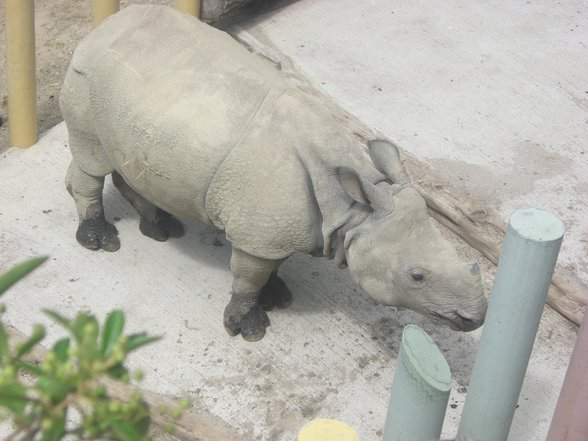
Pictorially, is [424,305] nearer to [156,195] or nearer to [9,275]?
[156,195]

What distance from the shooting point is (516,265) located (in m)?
3.54

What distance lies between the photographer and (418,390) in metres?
3.43

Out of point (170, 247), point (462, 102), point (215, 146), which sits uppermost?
point (215, 146)

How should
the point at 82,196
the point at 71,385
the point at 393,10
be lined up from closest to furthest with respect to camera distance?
the point at 71,385 → the point at 82,196 → the point at 393,10

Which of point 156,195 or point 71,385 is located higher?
point 71,385

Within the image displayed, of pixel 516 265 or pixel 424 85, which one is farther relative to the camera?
pixel 424 85

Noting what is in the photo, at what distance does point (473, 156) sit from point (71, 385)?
495 cm

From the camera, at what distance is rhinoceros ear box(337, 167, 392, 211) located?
13.9ft

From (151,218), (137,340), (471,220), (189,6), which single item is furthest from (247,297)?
(137,340)

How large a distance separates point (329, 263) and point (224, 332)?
829mm

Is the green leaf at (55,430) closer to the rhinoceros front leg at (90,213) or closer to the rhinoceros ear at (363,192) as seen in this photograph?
the rhinoceros ear at (363,192)

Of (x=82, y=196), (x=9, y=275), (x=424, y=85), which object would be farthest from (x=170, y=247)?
(x=9, y=275)

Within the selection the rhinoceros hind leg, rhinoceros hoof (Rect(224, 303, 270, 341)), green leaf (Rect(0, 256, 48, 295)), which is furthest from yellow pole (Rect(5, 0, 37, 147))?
green leaf (Rect(0, 256, 48, 295))

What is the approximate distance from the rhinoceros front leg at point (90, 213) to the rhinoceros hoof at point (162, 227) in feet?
0.59
